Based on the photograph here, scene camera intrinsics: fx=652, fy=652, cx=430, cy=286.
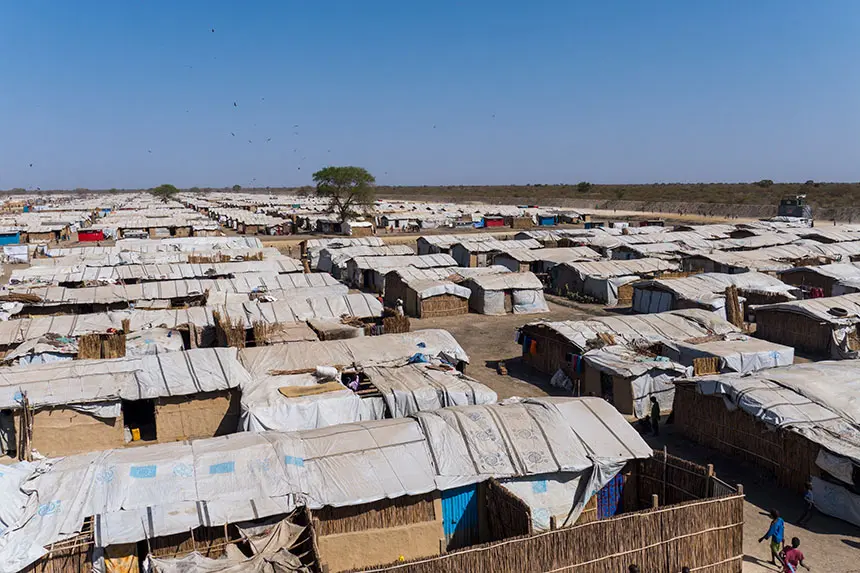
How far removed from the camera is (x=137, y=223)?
6688 centimetres

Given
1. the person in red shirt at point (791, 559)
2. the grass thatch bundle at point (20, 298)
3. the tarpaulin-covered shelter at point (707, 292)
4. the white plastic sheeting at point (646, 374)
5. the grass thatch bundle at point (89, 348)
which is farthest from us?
the tarpaulin-covered shelter at point (707, 292)

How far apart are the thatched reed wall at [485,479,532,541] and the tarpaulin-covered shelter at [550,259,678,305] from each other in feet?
70.2

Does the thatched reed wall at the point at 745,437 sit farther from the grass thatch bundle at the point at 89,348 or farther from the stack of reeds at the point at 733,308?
the grass thatch bundle at the point at 89,348

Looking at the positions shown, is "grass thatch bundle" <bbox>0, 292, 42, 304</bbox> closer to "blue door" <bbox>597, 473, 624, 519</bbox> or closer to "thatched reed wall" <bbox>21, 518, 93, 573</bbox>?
"thatched reed wall" <bbox>21, 518, 93, 573</bbox>

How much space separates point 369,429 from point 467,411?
6.02 feet

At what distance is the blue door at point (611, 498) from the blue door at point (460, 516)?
2278 millimetres

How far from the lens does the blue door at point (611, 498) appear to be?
1137cm

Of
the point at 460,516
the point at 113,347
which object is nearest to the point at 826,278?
the point at 460,516

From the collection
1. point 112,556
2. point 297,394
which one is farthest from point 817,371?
point 112,556

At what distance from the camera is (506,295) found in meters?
28.9

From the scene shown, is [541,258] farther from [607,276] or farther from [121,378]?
[121,378]

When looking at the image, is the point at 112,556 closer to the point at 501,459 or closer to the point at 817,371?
the point at 501,459

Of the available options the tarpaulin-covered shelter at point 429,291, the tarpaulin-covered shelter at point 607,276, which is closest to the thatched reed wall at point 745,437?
the tarpaulin-covered shelter at point 429,291

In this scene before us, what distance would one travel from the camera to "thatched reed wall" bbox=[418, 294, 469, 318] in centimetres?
2800
